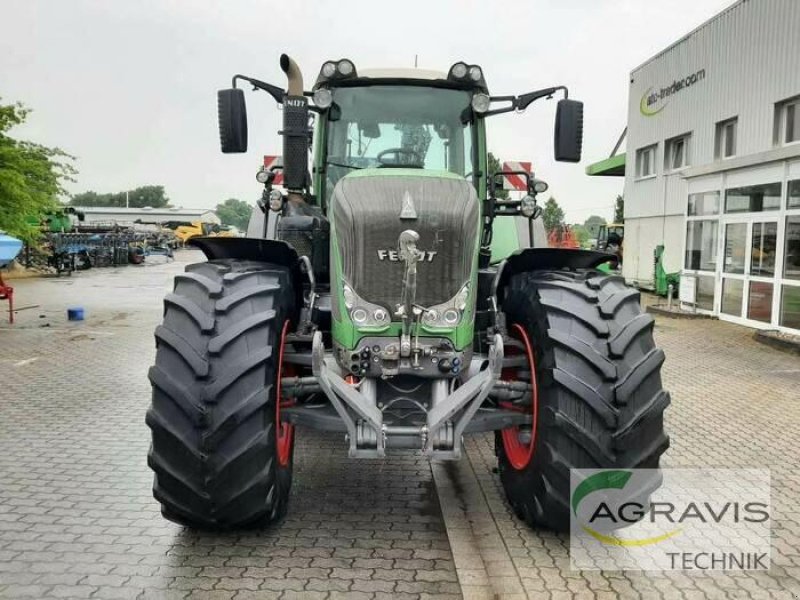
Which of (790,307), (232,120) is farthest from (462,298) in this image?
(790,307)

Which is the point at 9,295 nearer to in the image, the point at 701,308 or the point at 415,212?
the point at 415,212

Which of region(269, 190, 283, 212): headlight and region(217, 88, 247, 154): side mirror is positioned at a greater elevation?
region(217, 88, 247, 154): side mirror

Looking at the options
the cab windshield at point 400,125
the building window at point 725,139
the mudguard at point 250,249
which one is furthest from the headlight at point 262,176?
the building window at point 725,139

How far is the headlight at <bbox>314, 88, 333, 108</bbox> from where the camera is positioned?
4.94 m

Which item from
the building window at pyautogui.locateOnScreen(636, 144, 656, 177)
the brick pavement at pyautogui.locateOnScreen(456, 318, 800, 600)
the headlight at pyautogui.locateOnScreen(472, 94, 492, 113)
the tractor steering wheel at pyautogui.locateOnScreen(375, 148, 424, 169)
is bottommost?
the brick pavement at pyautogui.locateOnScreen(456, 318, 800, 600)

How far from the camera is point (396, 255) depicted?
143 inches

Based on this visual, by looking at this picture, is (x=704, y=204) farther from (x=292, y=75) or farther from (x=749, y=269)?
(x=292, y=75)

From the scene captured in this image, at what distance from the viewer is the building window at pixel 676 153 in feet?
69.1

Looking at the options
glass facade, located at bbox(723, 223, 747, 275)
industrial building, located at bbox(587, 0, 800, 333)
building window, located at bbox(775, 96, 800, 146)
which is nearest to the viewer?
industrial building, located at bbox(587, 0, 800, 333)

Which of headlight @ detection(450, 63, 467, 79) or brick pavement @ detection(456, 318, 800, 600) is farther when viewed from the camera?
headlight @ detection(450, 63, 467, 79)

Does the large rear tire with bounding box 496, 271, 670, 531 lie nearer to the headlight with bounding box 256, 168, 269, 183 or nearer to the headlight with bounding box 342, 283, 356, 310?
the headlight with bounding box 342, 283, 356, 310

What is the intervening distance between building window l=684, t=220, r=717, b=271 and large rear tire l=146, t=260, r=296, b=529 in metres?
13.6

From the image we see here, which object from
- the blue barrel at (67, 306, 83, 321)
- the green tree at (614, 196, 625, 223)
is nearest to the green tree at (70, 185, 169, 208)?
the green tree at (614, 196, 625, 223)

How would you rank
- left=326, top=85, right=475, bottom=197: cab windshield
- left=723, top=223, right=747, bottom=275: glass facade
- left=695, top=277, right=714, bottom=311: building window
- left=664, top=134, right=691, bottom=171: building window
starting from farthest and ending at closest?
left=664, top=134, right=691, bottom=171: building window, left=695, top=277, right=714, bottom=311: building window, left=723, top=223, right=747, bottom=275: glass facade, left=326, top=85, right=475, bottom=197: cab windshield
